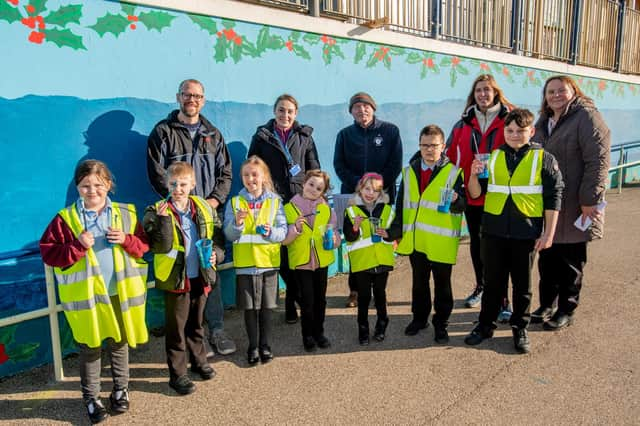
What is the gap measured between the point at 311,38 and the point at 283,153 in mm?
1711

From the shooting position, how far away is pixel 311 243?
3734 mm

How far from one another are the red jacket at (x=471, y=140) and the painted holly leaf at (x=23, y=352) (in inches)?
147

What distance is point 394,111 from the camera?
635 cm

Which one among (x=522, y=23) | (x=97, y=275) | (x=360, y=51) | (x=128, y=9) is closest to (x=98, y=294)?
(x=97, y=275)

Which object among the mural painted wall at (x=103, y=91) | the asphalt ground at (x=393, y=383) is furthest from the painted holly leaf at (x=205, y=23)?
the asphalt ground at (x=393, y=383)

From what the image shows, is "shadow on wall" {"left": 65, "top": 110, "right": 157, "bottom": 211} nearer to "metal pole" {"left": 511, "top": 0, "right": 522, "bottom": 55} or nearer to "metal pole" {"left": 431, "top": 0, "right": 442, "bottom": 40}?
"metal pole" {"left": 431, "top": 0, "right": 442, "bottom": 40}

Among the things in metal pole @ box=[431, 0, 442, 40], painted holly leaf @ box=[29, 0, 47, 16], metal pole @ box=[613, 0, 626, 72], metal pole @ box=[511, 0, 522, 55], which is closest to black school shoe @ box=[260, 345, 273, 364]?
painted holly leaf @ box=[29, 0, 47, 16]

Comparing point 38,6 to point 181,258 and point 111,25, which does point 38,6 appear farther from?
point 181,258

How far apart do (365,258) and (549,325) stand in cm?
171

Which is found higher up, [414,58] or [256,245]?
[414,58]

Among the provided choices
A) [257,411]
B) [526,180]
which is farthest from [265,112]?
[257,411]

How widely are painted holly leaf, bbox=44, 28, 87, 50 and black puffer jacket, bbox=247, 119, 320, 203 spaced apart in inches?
59.4

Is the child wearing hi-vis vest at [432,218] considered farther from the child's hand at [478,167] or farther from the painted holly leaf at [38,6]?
the painted holly leaf at [38,6]

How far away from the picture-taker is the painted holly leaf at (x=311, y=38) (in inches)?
200
